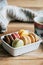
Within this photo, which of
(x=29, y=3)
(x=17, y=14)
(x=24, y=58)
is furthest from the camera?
(x=29, y=3)

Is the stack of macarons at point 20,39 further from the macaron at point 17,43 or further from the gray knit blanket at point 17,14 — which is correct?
the gray knit blanket at point 17,14

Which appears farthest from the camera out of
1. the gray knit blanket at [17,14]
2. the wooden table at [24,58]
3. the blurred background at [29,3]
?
the blurred background at [29,3]

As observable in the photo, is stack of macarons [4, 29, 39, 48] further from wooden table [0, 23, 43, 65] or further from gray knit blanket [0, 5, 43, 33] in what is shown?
gray knit blanket [0, 5, 43, 33]

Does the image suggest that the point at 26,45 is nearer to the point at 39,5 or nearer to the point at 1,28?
the point at 1,28

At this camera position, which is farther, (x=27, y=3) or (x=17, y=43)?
(x=27, y=3)

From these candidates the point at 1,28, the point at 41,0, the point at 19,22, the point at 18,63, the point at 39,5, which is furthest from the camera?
the point at 41,0

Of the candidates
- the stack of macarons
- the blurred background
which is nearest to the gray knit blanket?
the blurred background

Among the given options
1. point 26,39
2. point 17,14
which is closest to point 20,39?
point 26,39

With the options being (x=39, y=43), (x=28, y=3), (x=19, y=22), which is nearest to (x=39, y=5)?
(x=28, y=3)

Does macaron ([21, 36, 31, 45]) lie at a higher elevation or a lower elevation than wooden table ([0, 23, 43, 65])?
higher

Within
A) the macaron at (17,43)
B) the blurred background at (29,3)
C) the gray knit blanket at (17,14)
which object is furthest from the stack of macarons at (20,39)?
the blurred background at (29,3)

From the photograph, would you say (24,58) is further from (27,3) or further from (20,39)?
(27,3)
